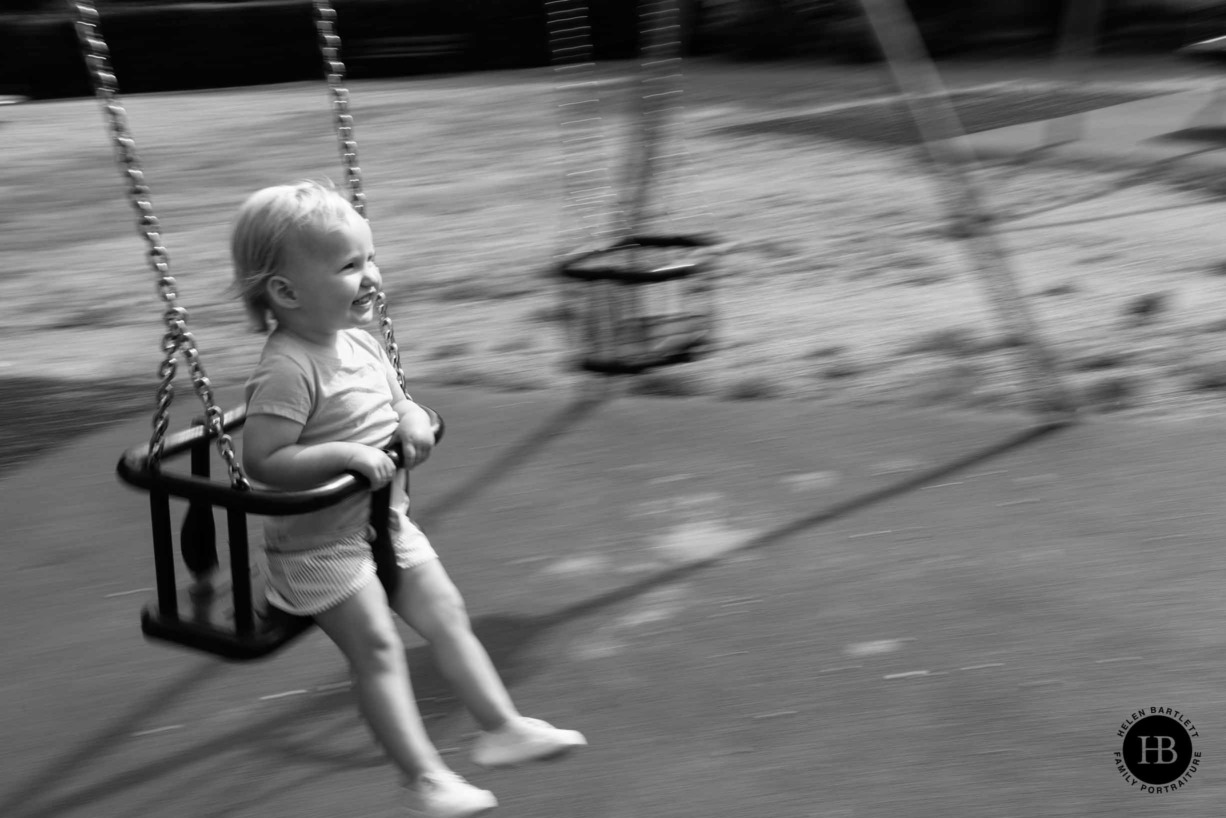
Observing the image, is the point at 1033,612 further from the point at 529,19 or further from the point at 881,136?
the point at 529,19

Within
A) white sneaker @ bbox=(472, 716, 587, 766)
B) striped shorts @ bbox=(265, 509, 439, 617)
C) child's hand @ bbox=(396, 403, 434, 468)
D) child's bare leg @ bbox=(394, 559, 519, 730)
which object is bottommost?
white sneaker @ bbox=(472, 716, 587, 766)

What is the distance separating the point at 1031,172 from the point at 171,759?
6883mm

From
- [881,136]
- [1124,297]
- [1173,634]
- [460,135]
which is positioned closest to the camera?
[1173,634]

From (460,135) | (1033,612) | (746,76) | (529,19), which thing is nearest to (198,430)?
(1033,612)

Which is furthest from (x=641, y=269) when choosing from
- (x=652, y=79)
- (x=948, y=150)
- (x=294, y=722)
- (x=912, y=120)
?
(x=912, y=120)

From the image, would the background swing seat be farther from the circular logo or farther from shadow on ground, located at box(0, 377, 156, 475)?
the circular logo

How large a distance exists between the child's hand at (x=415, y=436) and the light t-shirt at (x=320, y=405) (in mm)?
34

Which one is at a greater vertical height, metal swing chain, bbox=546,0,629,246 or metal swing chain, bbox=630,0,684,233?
metal swing chain, bbox=630,0,684,233

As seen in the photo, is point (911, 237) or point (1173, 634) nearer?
point (1173, 634)

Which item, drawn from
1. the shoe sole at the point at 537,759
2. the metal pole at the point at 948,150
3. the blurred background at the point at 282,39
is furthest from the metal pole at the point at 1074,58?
the shoe sole at the point at 537,759

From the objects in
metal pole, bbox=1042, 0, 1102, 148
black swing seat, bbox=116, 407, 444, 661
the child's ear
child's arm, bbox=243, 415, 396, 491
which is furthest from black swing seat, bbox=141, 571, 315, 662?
metal pole, bbox=1042, 0, 1102, 148

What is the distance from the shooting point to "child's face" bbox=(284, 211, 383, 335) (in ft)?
7.13

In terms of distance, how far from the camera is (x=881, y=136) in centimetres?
1033

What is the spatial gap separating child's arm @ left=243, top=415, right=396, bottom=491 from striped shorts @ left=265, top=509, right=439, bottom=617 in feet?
0.40
